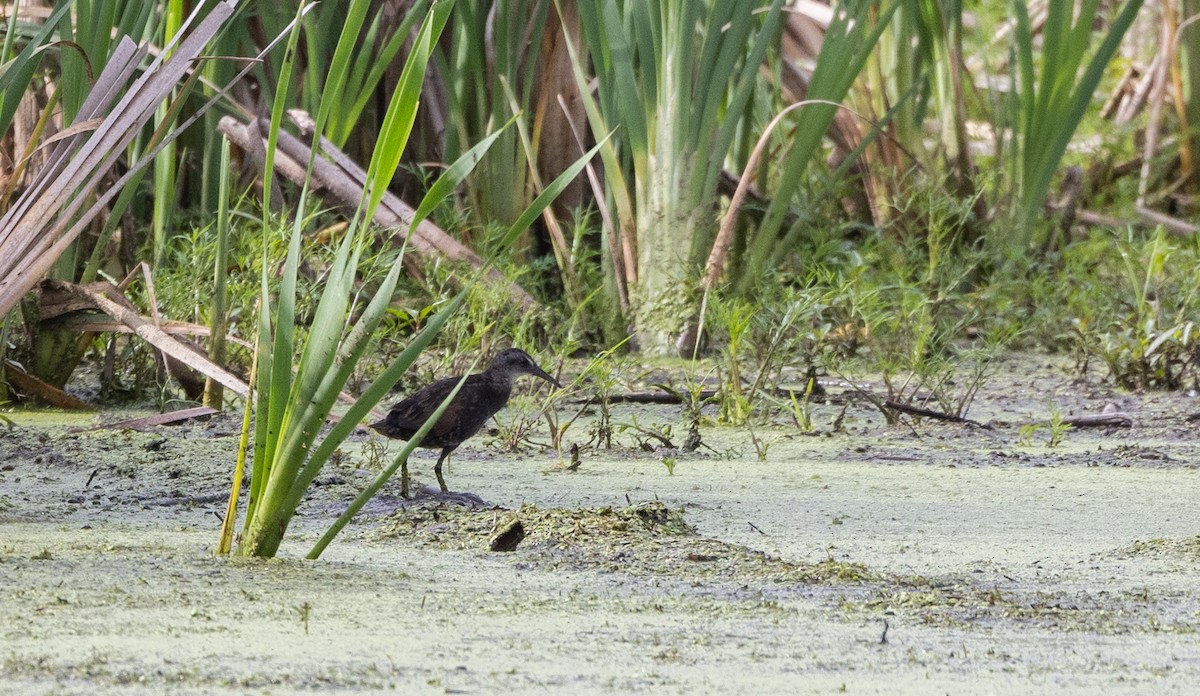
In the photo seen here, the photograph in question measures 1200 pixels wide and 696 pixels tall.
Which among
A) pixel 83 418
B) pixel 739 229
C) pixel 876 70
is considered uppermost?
pixel 876 70

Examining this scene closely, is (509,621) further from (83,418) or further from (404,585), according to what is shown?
(83,418)

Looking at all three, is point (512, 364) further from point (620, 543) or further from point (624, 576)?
point (624, 576)

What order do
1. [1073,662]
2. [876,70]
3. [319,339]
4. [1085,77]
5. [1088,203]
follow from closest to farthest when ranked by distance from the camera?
[1073,662], [319,339], [1085,77], [876,70], [1088,203]

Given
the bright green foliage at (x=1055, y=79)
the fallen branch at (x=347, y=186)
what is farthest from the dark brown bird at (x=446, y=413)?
the bright green foliage at (x=1055, y=79)

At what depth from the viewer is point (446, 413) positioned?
3611 millimetres

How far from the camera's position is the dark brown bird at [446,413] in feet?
11.6

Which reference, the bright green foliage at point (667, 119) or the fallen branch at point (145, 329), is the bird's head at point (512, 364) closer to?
the fallen branch at point (145, 329)

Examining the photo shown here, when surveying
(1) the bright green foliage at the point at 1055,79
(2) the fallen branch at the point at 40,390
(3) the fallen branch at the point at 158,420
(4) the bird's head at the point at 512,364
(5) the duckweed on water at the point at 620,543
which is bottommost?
(2) the fallen branch at the point at 40,390

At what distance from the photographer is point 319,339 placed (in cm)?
242

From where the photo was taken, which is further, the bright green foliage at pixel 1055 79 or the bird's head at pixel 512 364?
the bright green foliage at pixel 1055 79

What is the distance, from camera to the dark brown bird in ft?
11.6

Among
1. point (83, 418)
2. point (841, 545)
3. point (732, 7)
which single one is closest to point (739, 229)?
point (732, 7)

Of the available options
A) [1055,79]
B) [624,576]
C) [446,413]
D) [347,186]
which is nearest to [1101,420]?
[1055,79]

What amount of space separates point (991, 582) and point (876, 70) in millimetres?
4381
